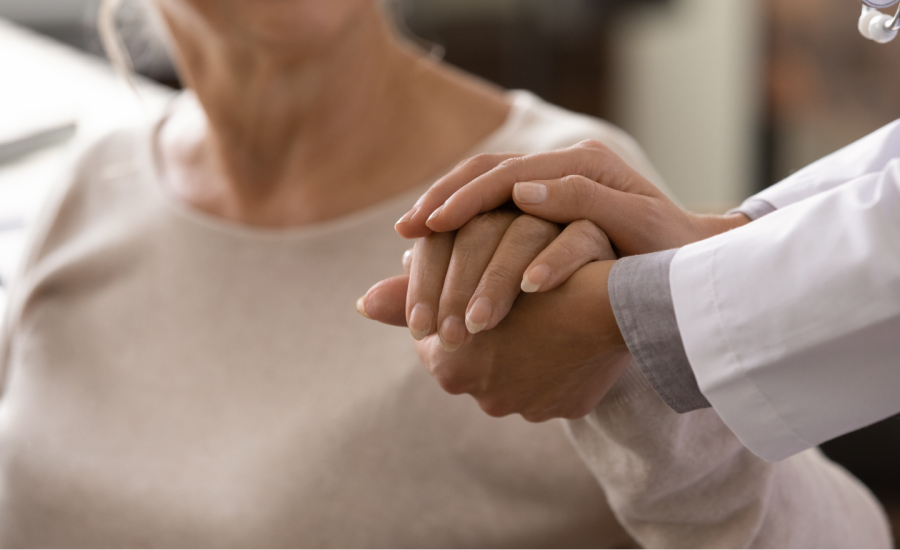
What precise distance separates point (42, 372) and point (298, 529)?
0.37 metres

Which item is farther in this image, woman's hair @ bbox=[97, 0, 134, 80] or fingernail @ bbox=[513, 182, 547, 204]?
A: woman's hair @ bbox=[97, 0, 134, 80]

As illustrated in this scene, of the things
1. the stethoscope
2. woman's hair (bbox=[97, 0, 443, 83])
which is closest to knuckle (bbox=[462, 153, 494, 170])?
the stethoscope

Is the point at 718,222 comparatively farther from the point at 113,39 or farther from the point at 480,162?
the point at 113,39

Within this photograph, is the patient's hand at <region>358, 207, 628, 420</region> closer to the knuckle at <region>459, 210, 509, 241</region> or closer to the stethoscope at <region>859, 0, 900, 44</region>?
the knuckle at <region>459, 210, 509, 241</region>

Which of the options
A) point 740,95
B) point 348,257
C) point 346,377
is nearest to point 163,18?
point 348,257

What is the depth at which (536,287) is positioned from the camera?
0.53 meters

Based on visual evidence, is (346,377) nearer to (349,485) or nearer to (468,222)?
(349,485)

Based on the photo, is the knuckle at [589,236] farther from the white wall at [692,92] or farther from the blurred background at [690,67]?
the white wall at [692,92]

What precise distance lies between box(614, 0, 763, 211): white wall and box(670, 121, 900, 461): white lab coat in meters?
3.10

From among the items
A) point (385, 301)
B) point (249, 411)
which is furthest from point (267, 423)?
point (385, 301)

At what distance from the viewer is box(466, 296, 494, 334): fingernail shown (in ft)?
1.71

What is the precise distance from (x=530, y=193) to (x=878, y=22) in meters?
0.26

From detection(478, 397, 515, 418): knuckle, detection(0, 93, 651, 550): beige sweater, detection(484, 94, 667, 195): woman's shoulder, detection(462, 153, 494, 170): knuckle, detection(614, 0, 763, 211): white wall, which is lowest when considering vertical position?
detection(614, 0, 763, 211): white wall

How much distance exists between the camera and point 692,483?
0.62 metres
